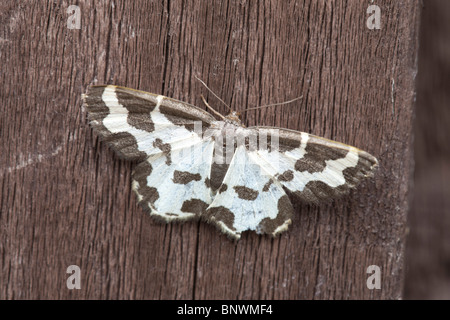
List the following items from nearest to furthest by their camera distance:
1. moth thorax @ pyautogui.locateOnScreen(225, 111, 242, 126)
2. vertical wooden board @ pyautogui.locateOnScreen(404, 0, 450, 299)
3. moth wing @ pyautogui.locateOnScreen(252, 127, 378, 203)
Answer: moth wing @ pyautogui.locateOnScreen(252, 127, 378, 203) < moth thorax @ pyautogui.locateOnScreen(225, 111, 242, 126) < vertical wooden board @ pyautogui.locateOnScreen(404, 0, 450, 299)

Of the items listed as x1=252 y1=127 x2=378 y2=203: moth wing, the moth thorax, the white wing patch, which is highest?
the moth thorax

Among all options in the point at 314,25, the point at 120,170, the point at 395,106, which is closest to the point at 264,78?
the point at 314,25

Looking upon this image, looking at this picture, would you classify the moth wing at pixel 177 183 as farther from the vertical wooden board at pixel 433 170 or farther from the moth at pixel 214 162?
the vertical wooden board at pixel 433 170

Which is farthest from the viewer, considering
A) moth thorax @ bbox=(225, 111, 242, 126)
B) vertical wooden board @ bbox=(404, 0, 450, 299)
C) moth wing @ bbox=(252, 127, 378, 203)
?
vertical wooden board @ bbox=(404, 0, 450, 299)

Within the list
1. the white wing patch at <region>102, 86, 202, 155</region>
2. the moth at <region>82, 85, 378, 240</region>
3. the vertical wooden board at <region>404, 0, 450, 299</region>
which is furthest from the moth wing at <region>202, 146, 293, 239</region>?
the vertical wooden board at <region>404, 0, 450, 299</region>

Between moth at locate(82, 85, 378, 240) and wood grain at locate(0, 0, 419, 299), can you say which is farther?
wood grain at locate(0, 0, 419, 299)

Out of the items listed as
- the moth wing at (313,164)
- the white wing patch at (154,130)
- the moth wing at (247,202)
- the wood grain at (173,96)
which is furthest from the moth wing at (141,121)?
the moth wing at (313,164)

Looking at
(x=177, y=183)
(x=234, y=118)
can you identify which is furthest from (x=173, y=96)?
(x=177, y=183)

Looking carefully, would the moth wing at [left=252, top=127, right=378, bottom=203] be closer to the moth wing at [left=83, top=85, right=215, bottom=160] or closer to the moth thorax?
the moth thorax
